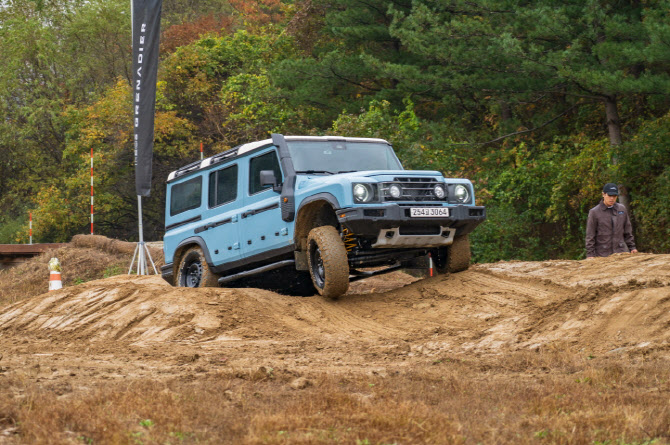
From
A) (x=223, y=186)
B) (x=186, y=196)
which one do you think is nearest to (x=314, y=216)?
(x=223, y=186)

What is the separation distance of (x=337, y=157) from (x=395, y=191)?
1.48 m

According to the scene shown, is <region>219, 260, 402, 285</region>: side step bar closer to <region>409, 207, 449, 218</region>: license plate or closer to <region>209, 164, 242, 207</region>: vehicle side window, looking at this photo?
<region>209, 164, 242, 207</region>: vehicle side window

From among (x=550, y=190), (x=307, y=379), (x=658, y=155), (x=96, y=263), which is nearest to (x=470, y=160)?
(x=550, y=190)

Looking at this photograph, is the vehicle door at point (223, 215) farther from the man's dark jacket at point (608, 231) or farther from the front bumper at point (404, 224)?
the man's dark jacket at point (608, 231)

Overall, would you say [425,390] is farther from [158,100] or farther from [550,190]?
[158,100]

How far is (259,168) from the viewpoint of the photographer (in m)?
12.3

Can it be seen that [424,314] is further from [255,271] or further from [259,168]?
[259,168]

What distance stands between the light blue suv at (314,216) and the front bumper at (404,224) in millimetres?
14

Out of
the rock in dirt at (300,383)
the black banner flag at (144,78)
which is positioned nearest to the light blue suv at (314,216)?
the rock in dirt at (300,383)

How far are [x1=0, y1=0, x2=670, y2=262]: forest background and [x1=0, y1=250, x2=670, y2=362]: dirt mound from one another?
5.54 metres

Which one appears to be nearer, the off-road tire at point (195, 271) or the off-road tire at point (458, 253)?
the off-road tire at point (458, 253)

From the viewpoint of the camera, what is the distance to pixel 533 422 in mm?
5293

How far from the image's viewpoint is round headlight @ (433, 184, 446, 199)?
11.2 metres

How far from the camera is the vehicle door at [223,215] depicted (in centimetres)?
1270
